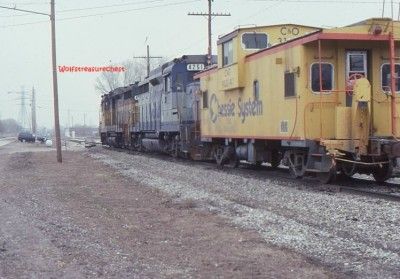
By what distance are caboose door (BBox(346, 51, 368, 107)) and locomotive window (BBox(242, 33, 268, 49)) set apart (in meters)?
4.06

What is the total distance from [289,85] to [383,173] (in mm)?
3077

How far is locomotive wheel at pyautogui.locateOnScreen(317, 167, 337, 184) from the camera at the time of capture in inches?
510

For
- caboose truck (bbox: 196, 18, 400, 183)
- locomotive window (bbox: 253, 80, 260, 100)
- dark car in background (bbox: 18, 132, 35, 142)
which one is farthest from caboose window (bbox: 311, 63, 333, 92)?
dark car in background (bbox: 18, 132, 35, 142)

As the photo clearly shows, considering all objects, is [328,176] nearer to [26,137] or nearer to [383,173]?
[383,173]

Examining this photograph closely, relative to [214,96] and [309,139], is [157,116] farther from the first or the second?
[309,139]

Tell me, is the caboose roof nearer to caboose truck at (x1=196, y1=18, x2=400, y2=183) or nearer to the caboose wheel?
caboose truck at (x1=196, y1=18, x2=400, y2=183)

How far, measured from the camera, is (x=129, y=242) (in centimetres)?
777

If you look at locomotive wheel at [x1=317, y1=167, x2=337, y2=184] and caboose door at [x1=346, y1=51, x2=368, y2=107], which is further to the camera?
caboose door at [x1=346, y1=51, x2=368, y2=107]

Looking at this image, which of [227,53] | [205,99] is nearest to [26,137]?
[205,99]

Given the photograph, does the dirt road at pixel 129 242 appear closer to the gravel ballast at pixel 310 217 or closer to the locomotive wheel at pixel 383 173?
the gravel ballast at pixel 310 217

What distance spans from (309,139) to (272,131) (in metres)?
2.02

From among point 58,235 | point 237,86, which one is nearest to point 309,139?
point 237,86

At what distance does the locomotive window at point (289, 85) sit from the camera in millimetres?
13477

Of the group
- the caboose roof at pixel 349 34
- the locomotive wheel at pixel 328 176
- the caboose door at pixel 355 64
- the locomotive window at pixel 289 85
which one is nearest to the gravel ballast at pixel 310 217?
the locomotive wheel at pixel 328 176
